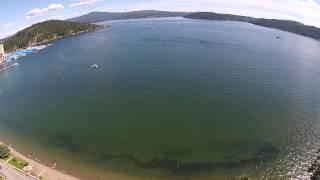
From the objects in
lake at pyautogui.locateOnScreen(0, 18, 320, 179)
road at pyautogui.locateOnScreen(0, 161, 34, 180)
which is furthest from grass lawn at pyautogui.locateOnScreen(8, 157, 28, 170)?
lake at pyautogui.locateOnScreen(0, 18, 320, 179)

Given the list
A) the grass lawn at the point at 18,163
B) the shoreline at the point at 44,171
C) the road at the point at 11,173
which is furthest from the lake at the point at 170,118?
the road at the point at 11,173

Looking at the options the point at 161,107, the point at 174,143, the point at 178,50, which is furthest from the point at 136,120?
the point at 178,50

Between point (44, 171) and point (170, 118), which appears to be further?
point (170, 118)

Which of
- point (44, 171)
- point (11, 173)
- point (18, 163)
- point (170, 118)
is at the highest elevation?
point (170, 118)

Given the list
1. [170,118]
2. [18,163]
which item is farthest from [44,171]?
[170,118]

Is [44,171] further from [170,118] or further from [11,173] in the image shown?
[170,118]

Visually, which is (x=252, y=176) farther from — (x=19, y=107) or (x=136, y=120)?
(x=19, y=107)

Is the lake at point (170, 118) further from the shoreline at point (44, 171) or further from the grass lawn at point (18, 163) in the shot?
the grass lawn at point (18, 163)
